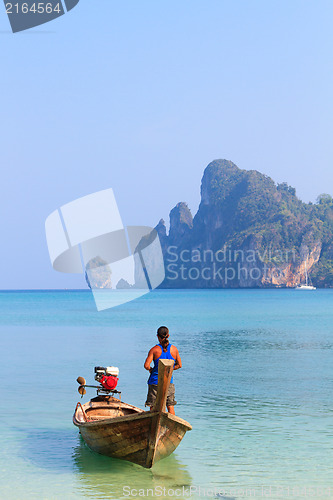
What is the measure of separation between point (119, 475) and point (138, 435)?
0.81 metres

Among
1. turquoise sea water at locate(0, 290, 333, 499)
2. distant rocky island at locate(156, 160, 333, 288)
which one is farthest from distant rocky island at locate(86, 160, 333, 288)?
turquoise sea water at locate(0, 290, 333, 499)

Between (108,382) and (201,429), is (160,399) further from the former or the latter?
(201,429)

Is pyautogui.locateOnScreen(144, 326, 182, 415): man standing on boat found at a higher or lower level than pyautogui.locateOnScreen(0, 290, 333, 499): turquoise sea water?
higher

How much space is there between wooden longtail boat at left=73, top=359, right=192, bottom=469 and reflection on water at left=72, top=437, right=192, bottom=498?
0.19 m

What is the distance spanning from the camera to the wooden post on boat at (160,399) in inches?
294

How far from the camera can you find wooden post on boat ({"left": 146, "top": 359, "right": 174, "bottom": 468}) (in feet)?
24.5

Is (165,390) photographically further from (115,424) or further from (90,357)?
(90,357)

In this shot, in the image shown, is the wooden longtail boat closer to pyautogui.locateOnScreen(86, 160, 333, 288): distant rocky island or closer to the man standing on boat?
the man standing on boat

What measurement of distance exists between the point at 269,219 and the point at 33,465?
586ft

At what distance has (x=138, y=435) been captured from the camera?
26.6ft

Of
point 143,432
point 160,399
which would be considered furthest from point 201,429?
point 160,399

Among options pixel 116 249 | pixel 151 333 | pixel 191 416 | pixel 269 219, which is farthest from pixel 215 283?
pixel 191 416

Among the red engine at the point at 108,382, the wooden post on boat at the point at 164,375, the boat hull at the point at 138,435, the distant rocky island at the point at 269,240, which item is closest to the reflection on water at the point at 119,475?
the boat hull at the point at 138,435

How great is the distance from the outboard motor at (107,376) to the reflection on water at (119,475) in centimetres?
105
